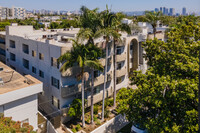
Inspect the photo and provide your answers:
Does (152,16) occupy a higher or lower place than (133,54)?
higher

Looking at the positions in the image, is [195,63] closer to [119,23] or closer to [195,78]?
[195,78]

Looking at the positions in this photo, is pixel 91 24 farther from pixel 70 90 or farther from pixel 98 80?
pixel 70 90

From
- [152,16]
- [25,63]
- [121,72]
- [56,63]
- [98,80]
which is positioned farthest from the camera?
[152,16]

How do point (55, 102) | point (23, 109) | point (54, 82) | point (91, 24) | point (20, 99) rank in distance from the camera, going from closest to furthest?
point (20, 99) < point (23, 109) < point (91, 24) < point (54, 82) < point (55, 102)

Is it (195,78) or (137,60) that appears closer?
(195,78)

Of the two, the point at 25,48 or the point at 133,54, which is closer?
the point at 25,48

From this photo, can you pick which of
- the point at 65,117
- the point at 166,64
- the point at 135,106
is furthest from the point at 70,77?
the point at 166,64

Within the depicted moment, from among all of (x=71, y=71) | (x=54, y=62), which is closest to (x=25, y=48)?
(x=54, y=62)
